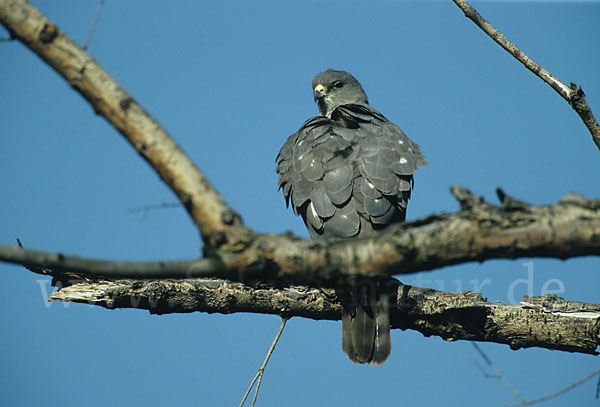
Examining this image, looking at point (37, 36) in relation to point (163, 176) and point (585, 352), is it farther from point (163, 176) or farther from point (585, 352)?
point (585, 352)

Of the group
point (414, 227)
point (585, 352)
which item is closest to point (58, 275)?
point (414, 227)

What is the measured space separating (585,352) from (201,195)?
11.4 feet

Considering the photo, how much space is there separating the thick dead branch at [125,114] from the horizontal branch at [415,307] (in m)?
2.13

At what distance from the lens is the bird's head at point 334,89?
253 inches

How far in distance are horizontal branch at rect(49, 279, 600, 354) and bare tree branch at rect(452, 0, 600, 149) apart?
1432 mm

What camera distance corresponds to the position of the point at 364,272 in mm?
1979

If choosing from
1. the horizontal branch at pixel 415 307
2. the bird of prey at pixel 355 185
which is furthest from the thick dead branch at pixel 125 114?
the horizontal branch at pixel 415 307

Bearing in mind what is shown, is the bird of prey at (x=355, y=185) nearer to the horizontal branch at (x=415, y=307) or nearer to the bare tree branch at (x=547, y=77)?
the horizontal branch at (x=415, y=307)

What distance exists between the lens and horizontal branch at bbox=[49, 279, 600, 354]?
153 inches

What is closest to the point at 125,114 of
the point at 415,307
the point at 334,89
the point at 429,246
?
the point at 429,246

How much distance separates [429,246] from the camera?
74.3 inches

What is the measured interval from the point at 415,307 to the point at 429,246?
228cm

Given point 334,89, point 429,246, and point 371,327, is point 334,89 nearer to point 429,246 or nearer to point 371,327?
point 371,327

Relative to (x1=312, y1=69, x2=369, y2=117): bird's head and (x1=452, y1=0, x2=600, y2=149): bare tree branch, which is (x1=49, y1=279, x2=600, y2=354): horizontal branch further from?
(x1=312, y1=69, x2=369, y2=117): bird's head
